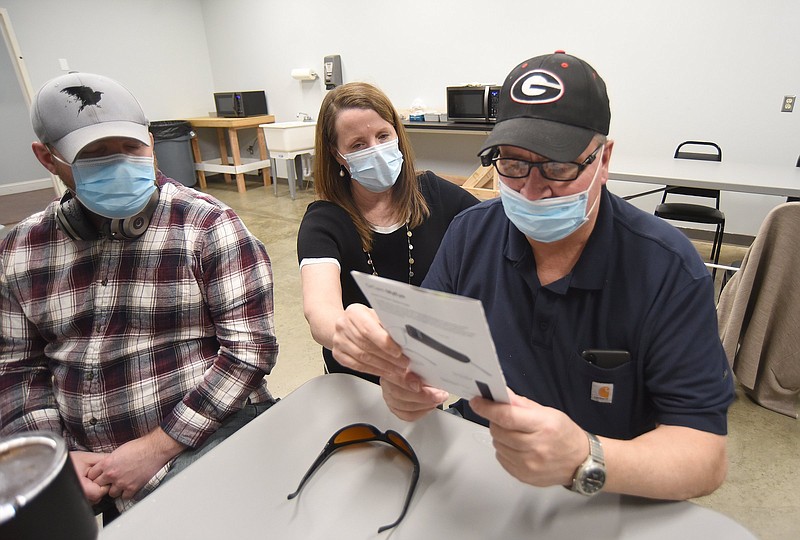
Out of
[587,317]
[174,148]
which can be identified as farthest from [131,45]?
[587,317]

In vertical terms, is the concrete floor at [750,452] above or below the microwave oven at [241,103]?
below

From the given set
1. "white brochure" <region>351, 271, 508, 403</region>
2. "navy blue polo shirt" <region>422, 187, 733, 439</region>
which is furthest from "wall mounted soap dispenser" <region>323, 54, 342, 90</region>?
"white brochure" <region>351, 271, 508, 403</region>

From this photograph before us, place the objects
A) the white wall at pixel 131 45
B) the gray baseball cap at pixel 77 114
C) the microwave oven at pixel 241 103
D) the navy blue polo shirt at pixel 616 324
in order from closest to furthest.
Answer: the navy blue polo shirt at pixel 616 324 → the gray baseball cap at pixel 77 114 → the white wall at pixel 131 45 → the microwave oven at pixel 241 103

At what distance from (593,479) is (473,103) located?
4172 millimetres

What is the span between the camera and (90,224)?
1.12 m

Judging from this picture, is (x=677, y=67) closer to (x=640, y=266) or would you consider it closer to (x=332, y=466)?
(x=640, y=266)

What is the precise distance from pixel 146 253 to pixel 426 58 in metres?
4.67

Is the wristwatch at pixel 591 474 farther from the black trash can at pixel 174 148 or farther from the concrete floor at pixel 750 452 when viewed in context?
the black trash can at pixel 174 148

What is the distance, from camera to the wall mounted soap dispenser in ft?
18.7

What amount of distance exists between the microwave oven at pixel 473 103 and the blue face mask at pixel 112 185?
3.59 m

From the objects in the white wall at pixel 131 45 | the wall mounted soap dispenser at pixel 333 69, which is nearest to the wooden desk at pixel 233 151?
the white wall at pixel 131 45

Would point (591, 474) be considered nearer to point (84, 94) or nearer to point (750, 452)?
point (84, 94)

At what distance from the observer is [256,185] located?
22.9ft

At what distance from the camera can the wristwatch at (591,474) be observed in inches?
25.0
